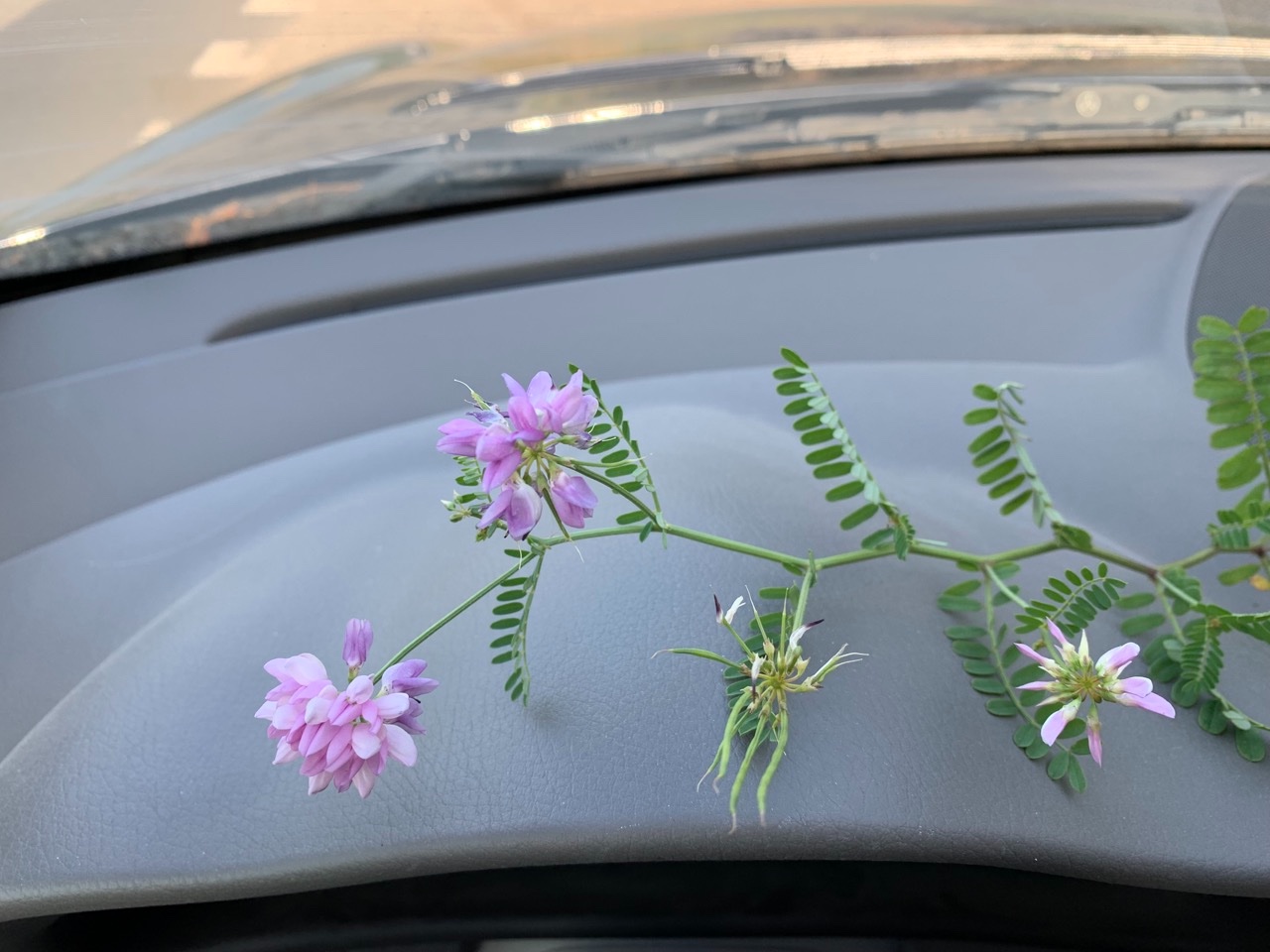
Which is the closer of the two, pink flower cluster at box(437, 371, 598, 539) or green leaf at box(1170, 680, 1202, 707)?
pink flower cluster at box(437, 371, 598, 539)

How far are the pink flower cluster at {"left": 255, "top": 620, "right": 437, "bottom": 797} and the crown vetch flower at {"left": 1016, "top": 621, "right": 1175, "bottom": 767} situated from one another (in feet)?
1.72

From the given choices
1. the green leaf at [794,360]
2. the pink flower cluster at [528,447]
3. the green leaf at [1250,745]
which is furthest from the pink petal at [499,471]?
the green leaf at [1250,745]

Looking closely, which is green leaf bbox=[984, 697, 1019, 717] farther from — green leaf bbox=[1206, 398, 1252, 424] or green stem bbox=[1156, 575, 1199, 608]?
green leaf bbox=[1206, 398, 1252, 424]

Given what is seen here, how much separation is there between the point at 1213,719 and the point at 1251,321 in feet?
1.38

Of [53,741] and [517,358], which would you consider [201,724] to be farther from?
[517,358]

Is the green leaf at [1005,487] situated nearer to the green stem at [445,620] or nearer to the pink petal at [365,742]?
the green stem at [445,620]

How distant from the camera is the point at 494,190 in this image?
1.62 meters

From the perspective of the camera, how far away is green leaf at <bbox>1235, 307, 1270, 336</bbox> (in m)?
0.86

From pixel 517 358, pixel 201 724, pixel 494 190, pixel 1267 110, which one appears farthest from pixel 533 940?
pixel 1267 110

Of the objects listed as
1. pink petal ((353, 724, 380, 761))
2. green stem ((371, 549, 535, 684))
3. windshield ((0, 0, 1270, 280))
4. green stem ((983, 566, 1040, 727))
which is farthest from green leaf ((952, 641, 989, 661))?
windshield ((0, 0, 1270, 280))

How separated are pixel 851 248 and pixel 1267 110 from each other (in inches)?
33.4

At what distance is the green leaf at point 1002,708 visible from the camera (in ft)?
2.94

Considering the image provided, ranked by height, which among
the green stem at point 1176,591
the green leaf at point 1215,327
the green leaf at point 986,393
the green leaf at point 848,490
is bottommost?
the green stem at point 1176,591

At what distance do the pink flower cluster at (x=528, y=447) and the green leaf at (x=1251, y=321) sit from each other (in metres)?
0.68
